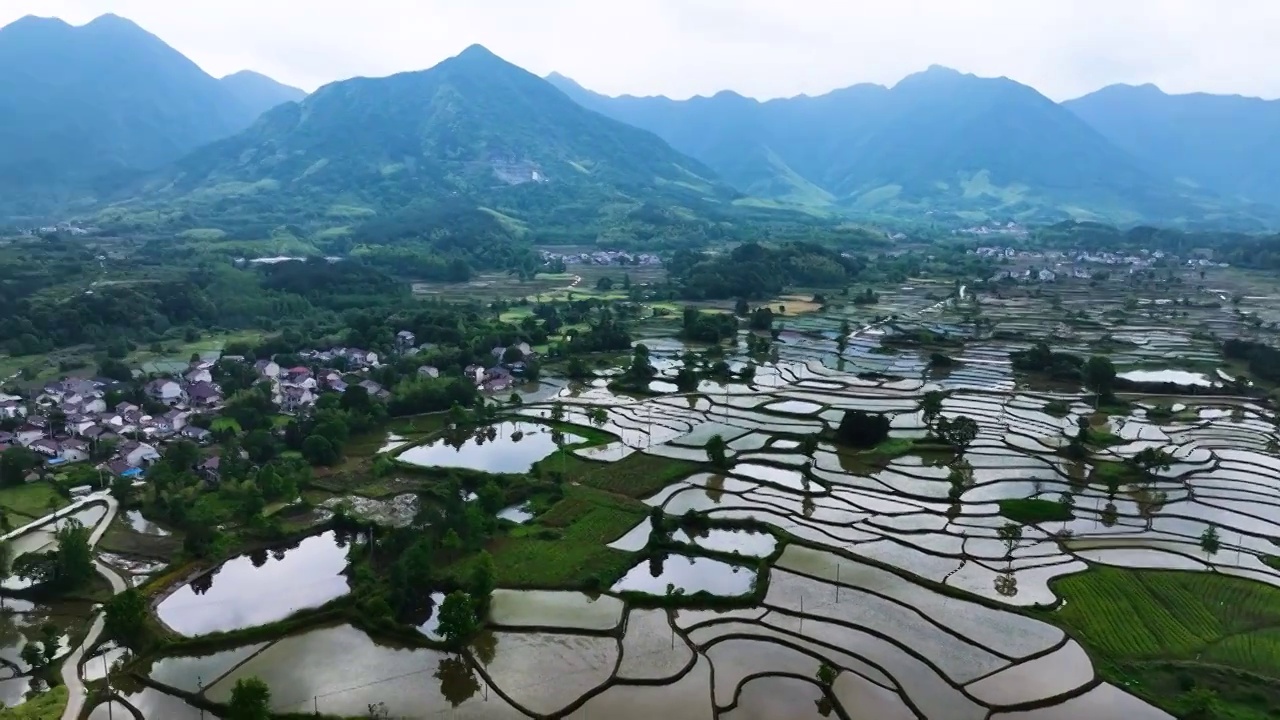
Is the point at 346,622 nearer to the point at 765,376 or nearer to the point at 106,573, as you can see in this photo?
the point at 106,573

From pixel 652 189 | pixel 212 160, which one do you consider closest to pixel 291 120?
pixel 212 160

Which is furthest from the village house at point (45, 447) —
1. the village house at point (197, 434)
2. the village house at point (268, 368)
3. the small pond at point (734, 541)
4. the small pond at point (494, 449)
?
the small pond at point (734, 541)

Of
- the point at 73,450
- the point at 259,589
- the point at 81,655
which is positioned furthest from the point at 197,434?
the point at 81,655

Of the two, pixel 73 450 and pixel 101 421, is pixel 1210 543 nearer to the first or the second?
pixel 73 450

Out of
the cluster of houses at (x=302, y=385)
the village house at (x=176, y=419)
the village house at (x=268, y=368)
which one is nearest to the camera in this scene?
the village house at (x=176, y=419)

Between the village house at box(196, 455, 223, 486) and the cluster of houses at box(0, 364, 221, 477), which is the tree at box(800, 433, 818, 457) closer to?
the village house at box(196, 455, 223, 486)

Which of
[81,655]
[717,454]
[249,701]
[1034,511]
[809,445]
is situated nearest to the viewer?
[249,701]

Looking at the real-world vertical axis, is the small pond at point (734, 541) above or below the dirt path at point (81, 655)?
above

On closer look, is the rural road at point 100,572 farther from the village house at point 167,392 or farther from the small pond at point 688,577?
the village house at point 167,392
